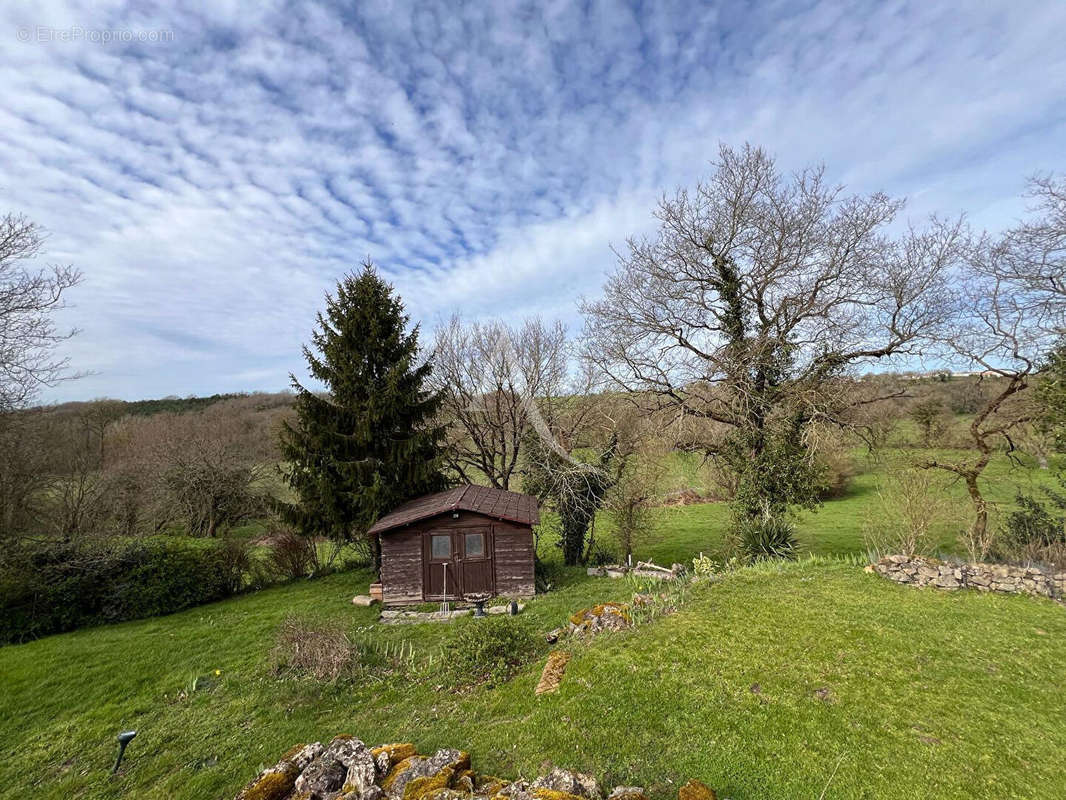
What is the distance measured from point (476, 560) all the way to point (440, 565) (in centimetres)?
108

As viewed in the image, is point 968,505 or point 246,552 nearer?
point 968,505

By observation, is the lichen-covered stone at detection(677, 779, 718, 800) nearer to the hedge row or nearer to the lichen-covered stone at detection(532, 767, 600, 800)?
the lichen-covered stone at detection(532, 767, 600, 800)

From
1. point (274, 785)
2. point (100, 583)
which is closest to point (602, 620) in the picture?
point (274, 785)

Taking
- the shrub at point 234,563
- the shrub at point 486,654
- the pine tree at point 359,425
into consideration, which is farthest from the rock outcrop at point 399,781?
the shrub at point 234,563

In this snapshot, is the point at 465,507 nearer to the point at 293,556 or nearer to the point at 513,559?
the point at 513,559

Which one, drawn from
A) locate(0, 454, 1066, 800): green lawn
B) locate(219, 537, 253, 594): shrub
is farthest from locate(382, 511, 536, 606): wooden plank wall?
locate(219, 537, 253, 594): shrub

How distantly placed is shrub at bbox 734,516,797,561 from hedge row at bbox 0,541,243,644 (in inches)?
658

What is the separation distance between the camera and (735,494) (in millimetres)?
13961

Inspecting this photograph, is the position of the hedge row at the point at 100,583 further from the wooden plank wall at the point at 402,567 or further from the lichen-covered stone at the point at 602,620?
the lichen-covered stone at the point at 602,620

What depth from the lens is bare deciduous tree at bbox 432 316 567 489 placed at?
19125mm

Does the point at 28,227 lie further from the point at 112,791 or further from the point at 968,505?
the point at 968,505

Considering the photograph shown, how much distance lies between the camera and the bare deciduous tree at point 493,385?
62.7ft

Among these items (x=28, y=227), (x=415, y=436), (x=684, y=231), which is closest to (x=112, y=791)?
(x=415, y=436)

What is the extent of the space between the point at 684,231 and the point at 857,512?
18667mm
